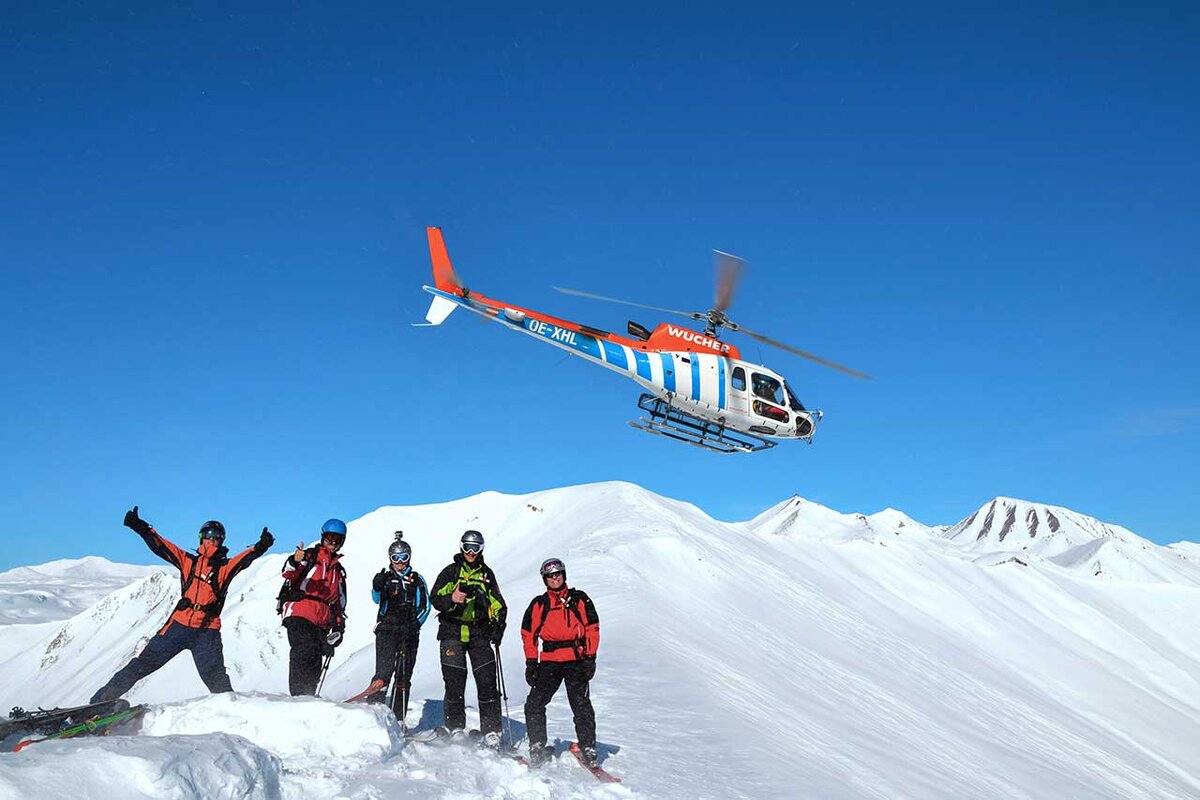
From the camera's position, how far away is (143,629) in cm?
7831

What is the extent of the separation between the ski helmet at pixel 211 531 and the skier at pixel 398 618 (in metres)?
1.79

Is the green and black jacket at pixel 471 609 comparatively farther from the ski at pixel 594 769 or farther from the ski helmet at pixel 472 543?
the ski at pixel 594 769

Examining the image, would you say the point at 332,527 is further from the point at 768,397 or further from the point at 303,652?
the point at 768,397

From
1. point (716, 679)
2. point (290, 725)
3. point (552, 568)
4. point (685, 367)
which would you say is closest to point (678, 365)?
point (685, 367)

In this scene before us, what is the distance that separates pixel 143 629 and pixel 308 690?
83.7 metres

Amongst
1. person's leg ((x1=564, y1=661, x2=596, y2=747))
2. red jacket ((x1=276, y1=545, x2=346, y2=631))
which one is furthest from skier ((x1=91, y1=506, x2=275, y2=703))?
person's leg ((x1=564, y1=661, x2=596, y2=747))

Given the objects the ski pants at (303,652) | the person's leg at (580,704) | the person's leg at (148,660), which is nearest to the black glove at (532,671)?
the person's leg at (580,704)

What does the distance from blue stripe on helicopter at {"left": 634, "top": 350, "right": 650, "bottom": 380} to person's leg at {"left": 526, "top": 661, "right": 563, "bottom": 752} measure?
1526 centimetres

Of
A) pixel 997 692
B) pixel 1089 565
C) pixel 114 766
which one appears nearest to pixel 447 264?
pixel 114 766

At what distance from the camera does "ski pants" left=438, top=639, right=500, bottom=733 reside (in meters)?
8.52

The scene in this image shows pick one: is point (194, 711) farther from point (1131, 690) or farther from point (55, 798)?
point (1131, 690)

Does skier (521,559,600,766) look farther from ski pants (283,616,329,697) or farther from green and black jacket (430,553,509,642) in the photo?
ski pants (283,616,329,697)

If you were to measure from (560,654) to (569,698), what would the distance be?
450 millimetres

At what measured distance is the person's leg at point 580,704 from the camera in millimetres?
8227
